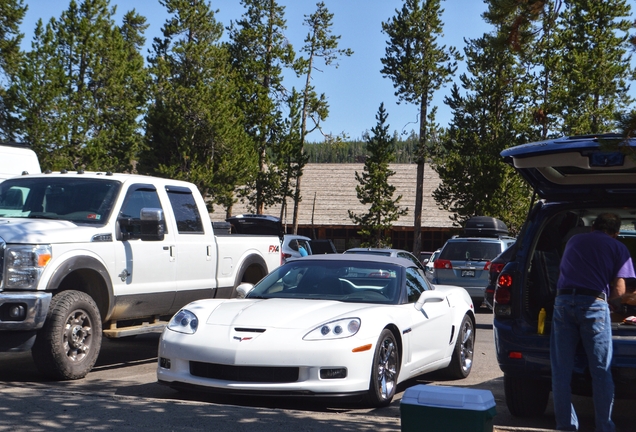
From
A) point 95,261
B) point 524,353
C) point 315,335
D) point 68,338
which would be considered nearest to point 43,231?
point 95,261

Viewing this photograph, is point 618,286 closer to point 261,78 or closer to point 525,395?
point 525,395

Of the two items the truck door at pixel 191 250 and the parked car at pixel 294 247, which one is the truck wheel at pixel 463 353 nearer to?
the truck door at pixel 191 250

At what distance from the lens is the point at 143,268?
982 centimetres

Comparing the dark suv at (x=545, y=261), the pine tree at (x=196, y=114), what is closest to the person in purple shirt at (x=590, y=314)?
the dark suv at (x=545, y=261)

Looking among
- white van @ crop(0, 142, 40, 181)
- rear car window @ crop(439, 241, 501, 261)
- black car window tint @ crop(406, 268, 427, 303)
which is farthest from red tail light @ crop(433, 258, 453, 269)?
black car window tint @ crop(406, 268, 427, 303)

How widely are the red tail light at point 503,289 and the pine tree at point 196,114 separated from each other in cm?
4137

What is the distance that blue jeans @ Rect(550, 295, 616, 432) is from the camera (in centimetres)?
648

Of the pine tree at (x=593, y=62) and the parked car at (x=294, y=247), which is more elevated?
the pine tree at (x=593, y=62)

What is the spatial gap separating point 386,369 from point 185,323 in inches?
74.8

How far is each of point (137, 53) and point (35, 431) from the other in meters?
65.9

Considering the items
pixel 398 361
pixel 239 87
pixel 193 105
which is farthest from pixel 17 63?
pixel 398 361

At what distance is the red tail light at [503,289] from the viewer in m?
7.32

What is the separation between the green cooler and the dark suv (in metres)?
2.44

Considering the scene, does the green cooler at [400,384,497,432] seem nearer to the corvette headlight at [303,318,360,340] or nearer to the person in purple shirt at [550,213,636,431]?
the person in purple shirt at [550,213,636,431]
